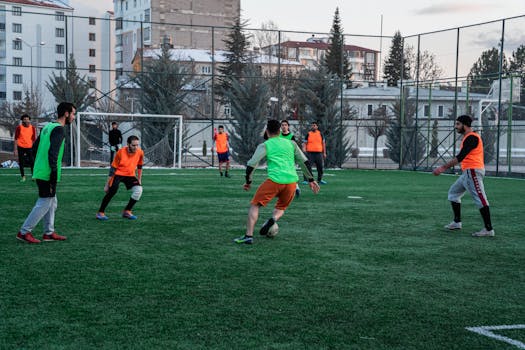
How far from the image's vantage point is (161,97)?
3281 centimetres

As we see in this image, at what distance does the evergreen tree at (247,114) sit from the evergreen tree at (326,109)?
219 centimetres

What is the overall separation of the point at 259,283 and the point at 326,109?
27380 millimetres

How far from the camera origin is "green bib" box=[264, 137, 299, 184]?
8508mm

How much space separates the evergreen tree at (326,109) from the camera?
32.9 m

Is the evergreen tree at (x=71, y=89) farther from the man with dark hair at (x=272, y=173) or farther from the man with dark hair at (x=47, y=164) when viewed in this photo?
the man with dark hair at (x=272, y=173)

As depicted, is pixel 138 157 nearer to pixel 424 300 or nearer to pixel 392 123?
pixel 424 300

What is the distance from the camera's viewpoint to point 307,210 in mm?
12648

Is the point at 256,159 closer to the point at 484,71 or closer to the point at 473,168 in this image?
the point at 473,168

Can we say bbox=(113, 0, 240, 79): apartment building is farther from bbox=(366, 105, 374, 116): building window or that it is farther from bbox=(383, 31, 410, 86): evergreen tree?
bbox=(383, 31, 410, 86): evergreen tree

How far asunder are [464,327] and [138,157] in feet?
23.1

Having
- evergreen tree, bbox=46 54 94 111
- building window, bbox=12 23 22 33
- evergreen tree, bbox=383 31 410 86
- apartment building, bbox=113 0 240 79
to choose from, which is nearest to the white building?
building window, bbox=12 23 22 33

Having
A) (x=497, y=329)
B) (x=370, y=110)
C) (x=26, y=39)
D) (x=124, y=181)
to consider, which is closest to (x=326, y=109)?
(x=124, y=181)

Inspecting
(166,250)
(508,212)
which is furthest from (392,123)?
(166,250)

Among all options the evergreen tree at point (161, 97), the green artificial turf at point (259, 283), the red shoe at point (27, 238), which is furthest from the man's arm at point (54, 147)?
the evergreen tree at point (161, 97)
